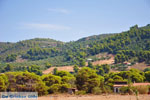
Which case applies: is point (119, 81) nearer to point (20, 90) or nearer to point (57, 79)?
point (57, 79)

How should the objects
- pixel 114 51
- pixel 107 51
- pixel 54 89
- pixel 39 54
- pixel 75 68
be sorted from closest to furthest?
pixel 54 89 → pixel 75 68 → pixel 114 51 → pixel 107 51 → pixel 39 54

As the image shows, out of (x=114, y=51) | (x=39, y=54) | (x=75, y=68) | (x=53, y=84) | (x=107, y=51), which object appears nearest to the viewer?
(x=53, y=84)

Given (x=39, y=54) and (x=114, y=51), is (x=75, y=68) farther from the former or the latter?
(x=39, y=54)

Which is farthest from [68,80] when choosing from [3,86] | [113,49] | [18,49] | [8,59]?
[18,49]

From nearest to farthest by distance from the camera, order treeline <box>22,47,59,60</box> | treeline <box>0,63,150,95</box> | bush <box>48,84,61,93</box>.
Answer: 1. treeline <box>0,63,150,95</box>
2. bush <box>48,84,61,93</box>
3. treeline <box>22,47,59,60</box>

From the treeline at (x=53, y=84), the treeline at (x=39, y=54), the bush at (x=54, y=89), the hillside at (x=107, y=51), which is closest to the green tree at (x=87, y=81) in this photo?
the treeline at (x=53, y=84)

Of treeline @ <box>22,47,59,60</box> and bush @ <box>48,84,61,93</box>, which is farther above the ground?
treeline @ <box>22,47,59,60</box>

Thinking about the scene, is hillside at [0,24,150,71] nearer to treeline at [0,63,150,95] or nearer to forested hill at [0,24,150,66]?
forested hill at [0,24,150,66]

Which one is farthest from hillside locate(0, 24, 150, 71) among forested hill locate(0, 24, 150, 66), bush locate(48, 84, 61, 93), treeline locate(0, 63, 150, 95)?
bush locate(48, 84, 61, 93)

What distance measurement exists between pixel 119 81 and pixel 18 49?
123 meters

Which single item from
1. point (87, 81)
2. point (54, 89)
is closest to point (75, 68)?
point (87, 81)

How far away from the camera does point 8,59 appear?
128 m

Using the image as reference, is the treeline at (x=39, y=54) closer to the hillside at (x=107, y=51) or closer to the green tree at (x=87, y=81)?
the hillside at (x=107, y=51)

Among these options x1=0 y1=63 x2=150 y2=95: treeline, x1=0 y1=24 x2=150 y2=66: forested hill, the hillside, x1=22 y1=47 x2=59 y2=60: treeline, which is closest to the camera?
x1=0 y1=63 x2=150 y2=95: treeline
